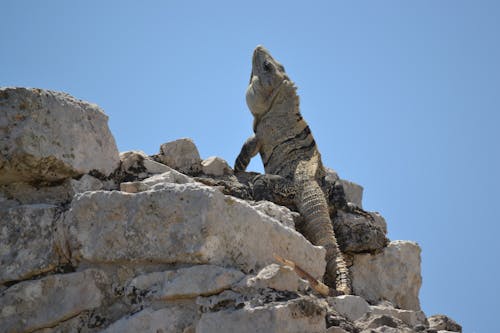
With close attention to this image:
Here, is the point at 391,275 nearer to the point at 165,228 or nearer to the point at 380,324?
the point at 380,324

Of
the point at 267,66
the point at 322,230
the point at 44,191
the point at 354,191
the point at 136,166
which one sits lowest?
the point at 44,191

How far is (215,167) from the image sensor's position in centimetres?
796

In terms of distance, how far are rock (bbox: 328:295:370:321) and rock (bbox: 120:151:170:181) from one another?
2.02 m

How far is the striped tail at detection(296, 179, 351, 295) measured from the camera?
22.7ft

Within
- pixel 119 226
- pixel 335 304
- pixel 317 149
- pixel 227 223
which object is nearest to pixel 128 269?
pixel 119 226

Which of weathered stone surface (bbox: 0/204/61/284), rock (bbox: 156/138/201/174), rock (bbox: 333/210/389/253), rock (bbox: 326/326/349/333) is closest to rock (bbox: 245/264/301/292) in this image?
rock (bbox: 326/326/349/333)

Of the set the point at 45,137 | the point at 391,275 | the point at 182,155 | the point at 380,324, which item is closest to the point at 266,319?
the point at 380,324

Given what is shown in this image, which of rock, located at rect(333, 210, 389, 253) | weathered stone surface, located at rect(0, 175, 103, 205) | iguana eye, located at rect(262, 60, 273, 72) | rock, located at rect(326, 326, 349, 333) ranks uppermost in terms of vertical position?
iguana eye, located at rect(262, 60, 273, 72)

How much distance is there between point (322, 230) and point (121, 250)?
327 cm

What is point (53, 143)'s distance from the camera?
5.13 m

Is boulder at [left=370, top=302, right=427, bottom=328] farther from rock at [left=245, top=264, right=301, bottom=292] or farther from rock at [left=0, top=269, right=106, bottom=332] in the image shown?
rock at [left=0, top=269, right=106, bottom=332]

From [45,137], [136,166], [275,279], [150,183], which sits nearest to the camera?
[275,279]

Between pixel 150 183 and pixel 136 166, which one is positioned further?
pixel 136 166

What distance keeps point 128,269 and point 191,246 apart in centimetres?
48
